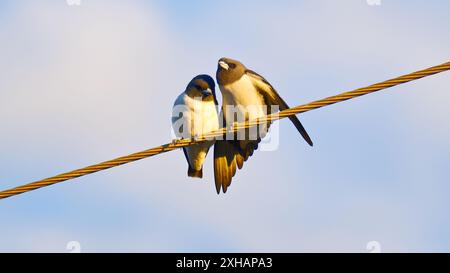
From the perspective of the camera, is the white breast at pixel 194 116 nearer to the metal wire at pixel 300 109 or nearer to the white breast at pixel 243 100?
the white breast at pixel 243 100

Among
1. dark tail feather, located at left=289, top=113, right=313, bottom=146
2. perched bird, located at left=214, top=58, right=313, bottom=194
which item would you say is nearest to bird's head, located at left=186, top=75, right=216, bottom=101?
perched bird, located at left=214, top=58, right=313, bottom=194

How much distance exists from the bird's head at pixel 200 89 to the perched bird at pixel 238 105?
14 centimetres

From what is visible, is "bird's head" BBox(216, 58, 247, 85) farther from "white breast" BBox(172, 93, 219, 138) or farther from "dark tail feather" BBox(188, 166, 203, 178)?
"dark tail feather" BBox(188, 166, 203, 178)

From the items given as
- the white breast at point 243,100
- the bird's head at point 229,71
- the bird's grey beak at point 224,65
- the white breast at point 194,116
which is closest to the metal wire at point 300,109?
the white breast at point 194,116

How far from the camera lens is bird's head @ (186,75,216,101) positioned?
8367 mm

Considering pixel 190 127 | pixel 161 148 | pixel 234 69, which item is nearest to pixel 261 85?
pixel 234 69

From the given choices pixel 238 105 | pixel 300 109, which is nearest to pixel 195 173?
pixel 238 105

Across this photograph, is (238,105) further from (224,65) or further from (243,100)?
(224,65)

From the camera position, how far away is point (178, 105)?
8367 mm
